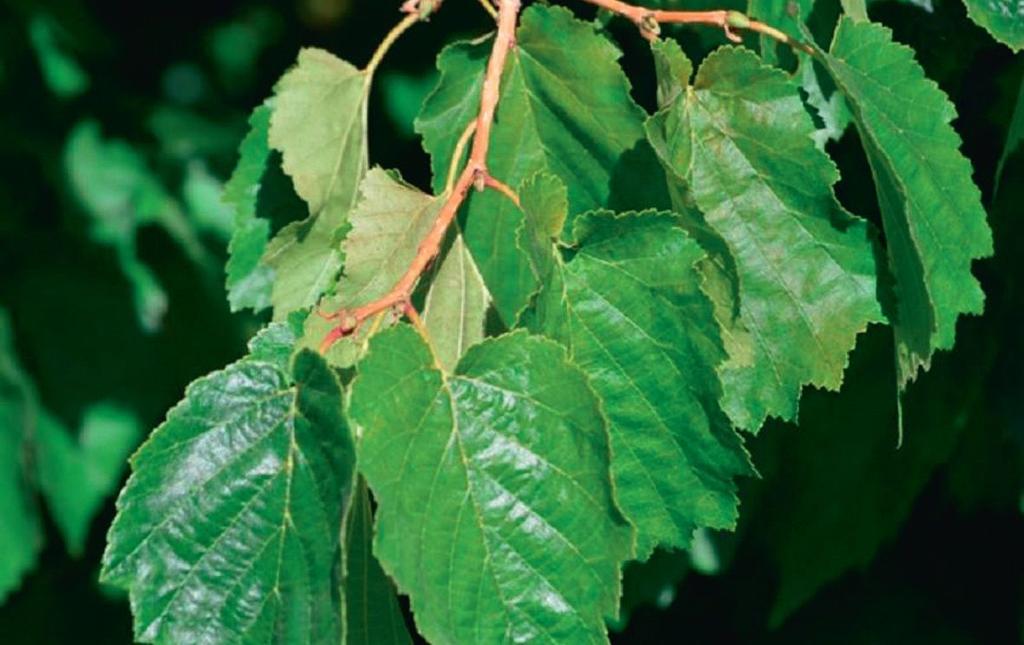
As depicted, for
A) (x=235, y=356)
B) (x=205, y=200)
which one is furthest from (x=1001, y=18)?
(x=205, y=200)

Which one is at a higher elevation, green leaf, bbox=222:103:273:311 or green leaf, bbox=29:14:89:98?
green leaf, bbox=222:103:273:311

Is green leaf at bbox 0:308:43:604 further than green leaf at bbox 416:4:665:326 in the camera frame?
Yes

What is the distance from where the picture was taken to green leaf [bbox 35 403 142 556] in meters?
2.26

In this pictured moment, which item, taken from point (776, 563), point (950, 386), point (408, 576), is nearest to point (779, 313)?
point (408, 576)

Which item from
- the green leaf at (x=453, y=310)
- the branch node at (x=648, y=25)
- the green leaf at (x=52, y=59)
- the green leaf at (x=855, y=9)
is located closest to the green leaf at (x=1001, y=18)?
the green leaf at (x=855, y=9)

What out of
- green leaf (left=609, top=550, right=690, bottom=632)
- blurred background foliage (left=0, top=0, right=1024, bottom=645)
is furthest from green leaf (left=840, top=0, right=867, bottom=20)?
green leaf (left=609, top=550, right=690, bottom=632)

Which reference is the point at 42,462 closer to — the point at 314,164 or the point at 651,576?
the point at 651,576

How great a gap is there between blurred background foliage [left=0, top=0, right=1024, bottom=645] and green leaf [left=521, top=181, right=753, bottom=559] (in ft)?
1.59

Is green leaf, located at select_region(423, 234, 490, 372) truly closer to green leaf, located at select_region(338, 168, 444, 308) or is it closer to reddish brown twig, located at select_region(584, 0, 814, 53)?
green leaf, located at select_region(338, 168, 444, 308)

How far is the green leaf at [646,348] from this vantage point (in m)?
0.94

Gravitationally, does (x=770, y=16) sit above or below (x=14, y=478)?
above

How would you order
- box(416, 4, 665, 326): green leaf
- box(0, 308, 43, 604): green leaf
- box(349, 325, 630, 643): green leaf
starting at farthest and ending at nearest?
box(0, 308, 43, 604): green leaf
box(416, 4, 665, 326): green leaf
box(349, 325, 630, 643): green leaf

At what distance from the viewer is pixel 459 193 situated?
0.97m

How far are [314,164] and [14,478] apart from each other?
1260mm
